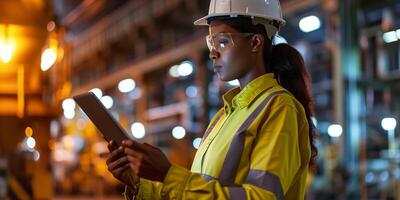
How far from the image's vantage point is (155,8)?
1956 centimetres

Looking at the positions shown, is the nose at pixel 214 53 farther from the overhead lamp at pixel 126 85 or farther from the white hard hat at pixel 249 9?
the overhead lamp at pixel 126 85

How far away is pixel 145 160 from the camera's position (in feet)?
5.84

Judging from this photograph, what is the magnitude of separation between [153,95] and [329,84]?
6790 millimetres

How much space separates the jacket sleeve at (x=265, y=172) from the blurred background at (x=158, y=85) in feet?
1.69

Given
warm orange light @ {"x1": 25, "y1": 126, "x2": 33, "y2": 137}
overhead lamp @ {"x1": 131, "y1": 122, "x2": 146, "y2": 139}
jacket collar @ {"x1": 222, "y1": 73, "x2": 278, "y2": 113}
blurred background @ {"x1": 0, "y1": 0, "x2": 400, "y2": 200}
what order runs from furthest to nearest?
overhead lamp @ {"x1": 131, "y1": 122, "x2": 146, "y2": 139} → warm orange light @ {"x1": 25, "y1": 126, "x2": 33, "y2": 137} → blurred background @ {"x1": 0, "y1": 0, "x2": 400, "y2": 200} → jacket collar @ {"x1": 222, "y1": 73, "x2": 278, "y2": 113}

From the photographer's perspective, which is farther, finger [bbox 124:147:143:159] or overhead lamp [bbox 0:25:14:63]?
overhead lamp [bbox 0:25:14:63]

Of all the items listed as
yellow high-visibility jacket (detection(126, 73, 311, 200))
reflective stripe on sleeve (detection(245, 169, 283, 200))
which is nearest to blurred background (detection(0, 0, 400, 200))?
yellow high-visibility jacket (detection(126, 73, 311, 200))

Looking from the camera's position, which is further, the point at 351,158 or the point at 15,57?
the point at 351,158

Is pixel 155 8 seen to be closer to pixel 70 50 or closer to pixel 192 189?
pixel 70 50

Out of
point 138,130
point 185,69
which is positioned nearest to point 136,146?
point 185,69

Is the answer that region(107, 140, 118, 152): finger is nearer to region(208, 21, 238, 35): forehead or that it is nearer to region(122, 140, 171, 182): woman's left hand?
region(122, 140, 171, 182): woman's left hand

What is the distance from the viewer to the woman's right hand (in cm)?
183

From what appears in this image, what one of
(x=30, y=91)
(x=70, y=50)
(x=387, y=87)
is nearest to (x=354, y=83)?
(x=387, y=87)

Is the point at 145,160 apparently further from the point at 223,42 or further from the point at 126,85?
the point at 126,85
